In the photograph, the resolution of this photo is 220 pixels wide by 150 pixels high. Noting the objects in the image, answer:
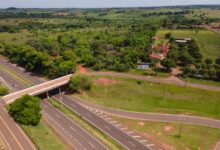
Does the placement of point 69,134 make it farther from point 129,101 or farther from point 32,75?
point 32,75

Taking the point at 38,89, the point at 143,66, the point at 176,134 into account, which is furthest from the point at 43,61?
the point at 176,134

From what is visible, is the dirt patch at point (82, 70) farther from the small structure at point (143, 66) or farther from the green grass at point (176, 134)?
the green grass at point (176, 134)

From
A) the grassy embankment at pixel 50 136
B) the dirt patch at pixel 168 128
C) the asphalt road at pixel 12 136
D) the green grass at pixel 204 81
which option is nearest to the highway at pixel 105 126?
the grassy embankment at pixel 50 136

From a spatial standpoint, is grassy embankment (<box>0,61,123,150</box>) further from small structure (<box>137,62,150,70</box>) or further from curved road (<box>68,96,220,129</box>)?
small structure (<box>137,62,150,70</box>)

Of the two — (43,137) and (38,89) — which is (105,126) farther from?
(38,89)

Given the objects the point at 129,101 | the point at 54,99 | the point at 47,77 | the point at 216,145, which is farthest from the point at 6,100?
the point at 216,145

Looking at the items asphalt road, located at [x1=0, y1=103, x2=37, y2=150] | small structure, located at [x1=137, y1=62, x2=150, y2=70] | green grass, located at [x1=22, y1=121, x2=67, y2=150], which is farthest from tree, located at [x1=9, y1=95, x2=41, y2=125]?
small structure, located at [x1=137, y1=62, x2=150, y2=70]

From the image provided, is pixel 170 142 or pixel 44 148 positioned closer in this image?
pixel 44 148
